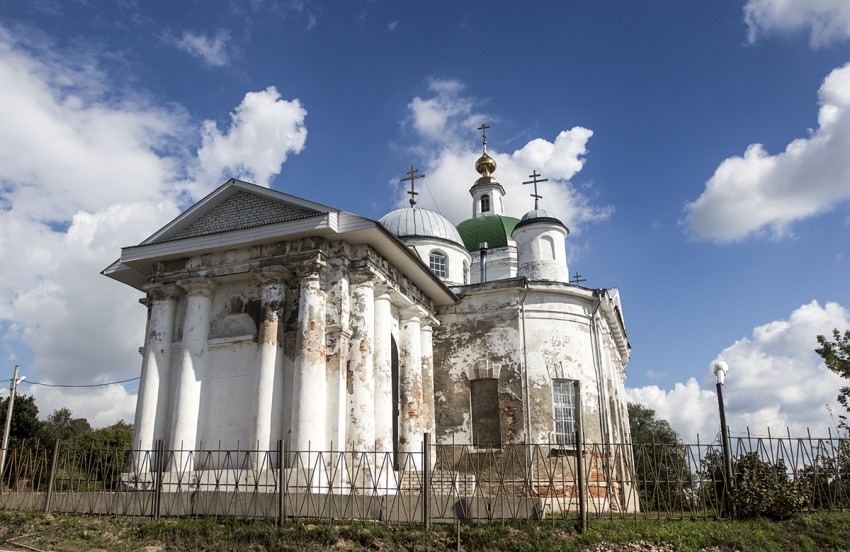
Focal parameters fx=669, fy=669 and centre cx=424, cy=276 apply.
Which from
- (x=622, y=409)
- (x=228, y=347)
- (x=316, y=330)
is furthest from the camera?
(x=622, y=409)

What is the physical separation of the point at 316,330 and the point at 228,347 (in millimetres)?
2787

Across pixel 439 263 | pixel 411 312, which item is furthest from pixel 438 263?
pixel 411 312

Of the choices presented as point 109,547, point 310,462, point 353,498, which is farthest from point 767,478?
point 109,547

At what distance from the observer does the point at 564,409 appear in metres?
20.4

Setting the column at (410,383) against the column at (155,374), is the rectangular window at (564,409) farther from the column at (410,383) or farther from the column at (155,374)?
the column at (155,374)

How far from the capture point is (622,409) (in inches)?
1063

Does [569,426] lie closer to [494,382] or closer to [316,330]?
[494,382]

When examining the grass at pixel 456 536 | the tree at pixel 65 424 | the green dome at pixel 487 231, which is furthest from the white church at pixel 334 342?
the tree at pixel 65 424

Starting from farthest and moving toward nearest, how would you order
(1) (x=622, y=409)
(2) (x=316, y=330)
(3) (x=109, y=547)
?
(1) (x=622, y=409), (2) (x=316, y=330), (3) (x=109, y=547)

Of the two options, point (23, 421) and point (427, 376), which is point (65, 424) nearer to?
point (23, 421)

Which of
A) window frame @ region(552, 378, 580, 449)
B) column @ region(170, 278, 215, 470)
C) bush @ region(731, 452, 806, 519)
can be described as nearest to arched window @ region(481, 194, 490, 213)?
window frame @ region(552, 378, 580, 449)

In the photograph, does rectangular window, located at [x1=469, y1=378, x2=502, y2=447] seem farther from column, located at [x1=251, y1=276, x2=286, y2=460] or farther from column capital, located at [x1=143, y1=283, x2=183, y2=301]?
column capital, located at [x1=143, y1=283, x2=183, y2=301]

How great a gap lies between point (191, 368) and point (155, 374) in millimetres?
1103

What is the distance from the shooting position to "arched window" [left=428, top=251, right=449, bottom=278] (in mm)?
25828
